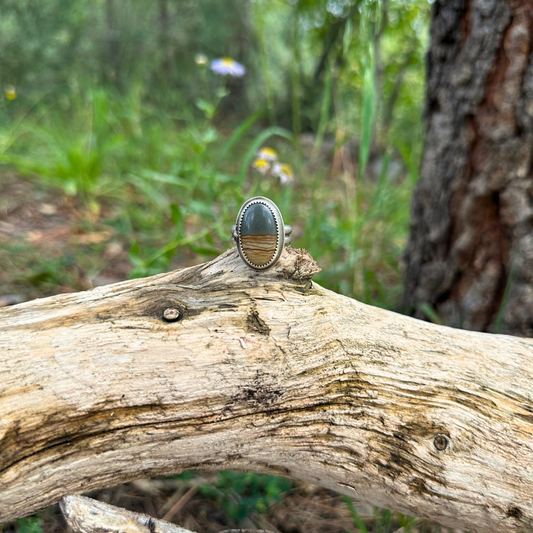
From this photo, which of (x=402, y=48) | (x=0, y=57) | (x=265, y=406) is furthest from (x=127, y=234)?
(x=402, y=48)

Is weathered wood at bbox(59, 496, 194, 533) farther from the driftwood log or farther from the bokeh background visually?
the bokeh background

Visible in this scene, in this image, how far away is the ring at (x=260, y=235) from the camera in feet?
4.31

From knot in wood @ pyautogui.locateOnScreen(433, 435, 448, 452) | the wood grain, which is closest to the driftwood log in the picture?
knot in wood @ pyautogui.locateOnScreen(433, 435, 448, 452)

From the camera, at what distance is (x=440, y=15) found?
6.44 ft


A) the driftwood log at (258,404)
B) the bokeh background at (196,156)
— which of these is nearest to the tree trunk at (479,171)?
the bokeh background at (196,156)

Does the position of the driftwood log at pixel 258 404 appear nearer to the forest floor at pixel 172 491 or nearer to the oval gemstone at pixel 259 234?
the oval gemstone at pixel 259 234

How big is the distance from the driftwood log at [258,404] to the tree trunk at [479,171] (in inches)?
26.6

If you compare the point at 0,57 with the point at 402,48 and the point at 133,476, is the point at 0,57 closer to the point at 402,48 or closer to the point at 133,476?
the point at 402,48

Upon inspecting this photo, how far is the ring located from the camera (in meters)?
1.31

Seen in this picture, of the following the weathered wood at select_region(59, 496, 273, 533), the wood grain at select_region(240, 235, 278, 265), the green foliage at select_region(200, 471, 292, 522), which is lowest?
the weathered wood at select_region(59, 496, 273, 533)

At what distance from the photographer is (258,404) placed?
3.89 ft

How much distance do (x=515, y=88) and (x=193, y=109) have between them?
14.8 feet

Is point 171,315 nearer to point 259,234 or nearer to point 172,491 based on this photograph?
point 259,234

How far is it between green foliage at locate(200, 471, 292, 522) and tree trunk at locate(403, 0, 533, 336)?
3.26ft
